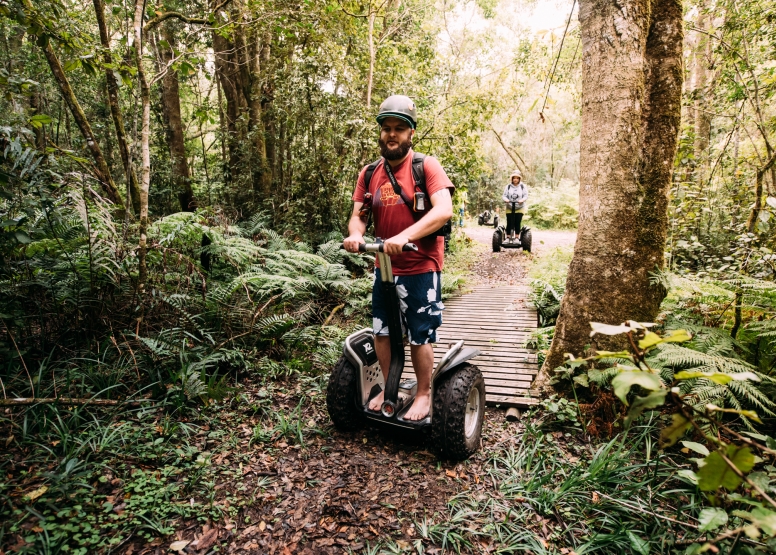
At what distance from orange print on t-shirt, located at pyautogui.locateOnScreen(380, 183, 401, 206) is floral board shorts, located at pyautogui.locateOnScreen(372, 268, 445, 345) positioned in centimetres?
47

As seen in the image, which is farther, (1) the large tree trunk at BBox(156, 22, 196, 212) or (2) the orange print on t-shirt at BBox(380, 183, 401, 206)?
(1) the large tree trunk at BBox(156, 22, 196, 212)

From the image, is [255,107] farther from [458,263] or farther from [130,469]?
[130,469]

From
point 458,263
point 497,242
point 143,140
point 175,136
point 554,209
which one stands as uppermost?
point 175,136

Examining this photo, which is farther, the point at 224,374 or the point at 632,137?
the point at 224,374

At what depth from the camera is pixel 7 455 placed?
219 cm

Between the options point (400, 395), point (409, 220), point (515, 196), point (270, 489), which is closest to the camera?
point (270, 489)

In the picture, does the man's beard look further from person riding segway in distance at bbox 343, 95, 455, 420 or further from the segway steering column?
the segway steering column

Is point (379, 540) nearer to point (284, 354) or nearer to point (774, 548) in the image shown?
point (774, 548)

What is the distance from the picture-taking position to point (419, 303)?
2.73m

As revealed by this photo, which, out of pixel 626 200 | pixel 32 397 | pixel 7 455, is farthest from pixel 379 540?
pixel 626 200

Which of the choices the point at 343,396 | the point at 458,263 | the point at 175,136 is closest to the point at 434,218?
the point at 343,396

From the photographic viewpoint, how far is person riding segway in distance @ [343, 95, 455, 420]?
2.53 m

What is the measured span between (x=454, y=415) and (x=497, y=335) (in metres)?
2.66

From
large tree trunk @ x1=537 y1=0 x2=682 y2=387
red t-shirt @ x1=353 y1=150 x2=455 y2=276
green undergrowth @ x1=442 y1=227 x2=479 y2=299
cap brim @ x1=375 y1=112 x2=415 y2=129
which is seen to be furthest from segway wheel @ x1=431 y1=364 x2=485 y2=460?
green undergrowth @ x1=442 y1=227 x2=479 y2=299
